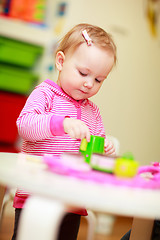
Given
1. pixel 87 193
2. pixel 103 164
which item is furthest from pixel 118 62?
pixel 87 193

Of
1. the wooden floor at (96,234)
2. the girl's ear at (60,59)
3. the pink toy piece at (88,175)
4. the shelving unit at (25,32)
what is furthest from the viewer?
the shelving unit at (25,32)

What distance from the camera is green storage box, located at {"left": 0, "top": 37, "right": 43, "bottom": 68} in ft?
6.68

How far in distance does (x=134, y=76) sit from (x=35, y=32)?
2.86ft

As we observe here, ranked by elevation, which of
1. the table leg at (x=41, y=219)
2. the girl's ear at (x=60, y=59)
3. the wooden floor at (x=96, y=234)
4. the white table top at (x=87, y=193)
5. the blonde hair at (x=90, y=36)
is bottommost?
the wooden floor at (x=96, y=234)

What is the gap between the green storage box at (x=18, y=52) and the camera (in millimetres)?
2037

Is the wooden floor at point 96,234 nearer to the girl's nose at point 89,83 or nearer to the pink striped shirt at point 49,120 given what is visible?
the pink striped shirt at point 49,120

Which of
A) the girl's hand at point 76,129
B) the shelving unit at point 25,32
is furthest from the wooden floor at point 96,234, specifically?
the shelving unit at point 25,32

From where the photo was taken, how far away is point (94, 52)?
0.97 meters

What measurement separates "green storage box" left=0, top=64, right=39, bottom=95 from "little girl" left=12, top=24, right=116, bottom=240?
1024 millimetres

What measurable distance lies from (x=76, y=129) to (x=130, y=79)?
1.87 m

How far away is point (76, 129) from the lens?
73 centimetres

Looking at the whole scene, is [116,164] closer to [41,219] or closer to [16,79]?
[41,219]

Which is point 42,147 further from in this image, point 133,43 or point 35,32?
point 133,43

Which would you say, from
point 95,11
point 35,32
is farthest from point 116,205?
point 95,11
